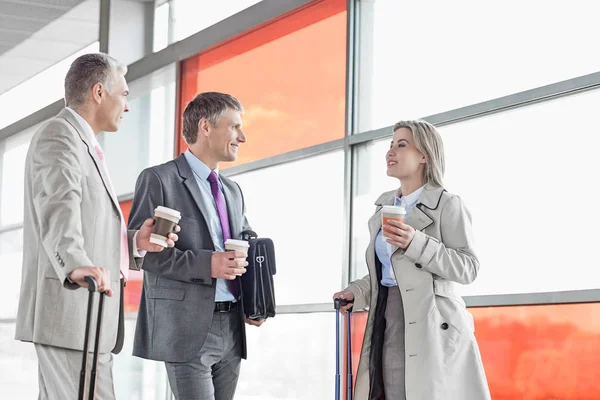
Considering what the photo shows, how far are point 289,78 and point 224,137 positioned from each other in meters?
2.16

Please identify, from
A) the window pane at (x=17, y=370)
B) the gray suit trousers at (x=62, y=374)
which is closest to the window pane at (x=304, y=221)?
the gray suit trousers at (x=62, y=374)

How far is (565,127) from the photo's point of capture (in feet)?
12.4

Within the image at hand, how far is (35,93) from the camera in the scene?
27.0 ft

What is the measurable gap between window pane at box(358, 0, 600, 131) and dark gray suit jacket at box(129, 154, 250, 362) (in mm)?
1661

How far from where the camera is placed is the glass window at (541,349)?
Answer: 352cm

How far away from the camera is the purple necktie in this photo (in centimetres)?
325

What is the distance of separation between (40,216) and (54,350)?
39 centimetres

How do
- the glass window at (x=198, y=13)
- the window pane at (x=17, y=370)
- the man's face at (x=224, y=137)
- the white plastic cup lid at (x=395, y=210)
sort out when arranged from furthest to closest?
the window pane at (x=17, y=370) → the glass window at (x=198, y=13) → the man's face at (x=224, y=137) → the white plastic cup lid at (x=395, y=210)

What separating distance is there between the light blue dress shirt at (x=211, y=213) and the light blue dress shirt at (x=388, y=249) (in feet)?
1.93

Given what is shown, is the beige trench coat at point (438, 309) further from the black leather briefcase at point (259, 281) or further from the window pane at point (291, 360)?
the window pane at point (291, 360)

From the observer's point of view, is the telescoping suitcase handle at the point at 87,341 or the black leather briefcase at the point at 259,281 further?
the black leather briefcase at the point at 259,281

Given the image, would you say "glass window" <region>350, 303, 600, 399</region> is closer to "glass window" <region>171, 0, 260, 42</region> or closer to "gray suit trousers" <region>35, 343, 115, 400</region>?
"gray suit trousers" <region>35, 343, 115, 400</region>

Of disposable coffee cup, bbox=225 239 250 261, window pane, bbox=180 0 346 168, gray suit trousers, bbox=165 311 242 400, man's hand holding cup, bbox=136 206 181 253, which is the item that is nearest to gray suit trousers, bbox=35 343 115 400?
man's hand holding cup, bbox=136 206 181 253

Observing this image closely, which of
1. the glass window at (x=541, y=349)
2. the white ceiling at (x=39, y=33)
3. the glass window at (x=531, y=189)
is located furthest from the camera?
the white ceiling at (x=39, y=33)
